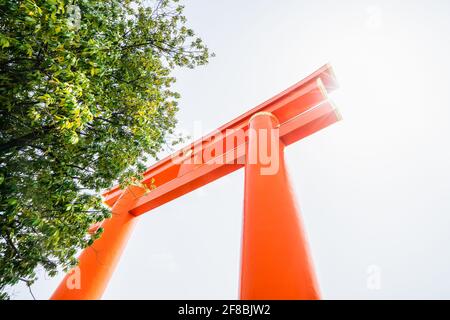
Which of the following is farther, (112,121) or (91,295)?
(91,295)

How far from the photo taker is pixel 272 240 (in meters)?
2.49

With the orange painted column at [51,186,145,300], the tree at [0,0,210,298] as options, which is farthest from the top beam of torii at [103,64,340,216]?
the tree at [0,0,210,298]

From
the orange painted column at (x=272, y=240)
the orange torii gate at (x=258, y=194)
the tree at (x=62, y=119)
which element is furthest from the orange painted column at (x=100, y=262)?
the orange painted column at (x=272, y=240)

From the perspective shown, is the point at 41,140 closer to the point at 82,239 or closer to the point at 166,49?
the point at 82,239

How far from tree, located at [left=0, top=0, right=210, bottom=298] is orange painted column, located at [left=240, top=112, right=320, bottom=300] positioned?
162cm

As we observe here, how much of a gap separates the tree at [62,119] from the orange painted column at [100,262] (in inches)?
55.5

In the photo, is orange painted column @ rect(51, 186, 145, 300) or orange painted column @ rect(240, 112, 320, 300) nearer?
orange painted column @ rect(240, 112, 320, 300)

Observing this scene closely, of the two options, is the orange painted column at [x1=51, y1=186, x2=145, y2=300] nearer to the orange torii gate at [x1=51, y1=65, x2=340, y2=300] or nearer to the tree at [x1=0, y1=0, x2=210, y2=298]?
the orange torii gate at [x1=51, y1=65, x2=340, y2=300]

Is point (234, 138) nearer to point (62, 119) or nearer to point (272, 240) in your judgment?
point (272, 240)

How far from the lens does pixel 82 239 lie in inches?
101

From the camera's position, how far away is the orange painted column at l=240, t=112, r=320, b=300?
2.09 meters

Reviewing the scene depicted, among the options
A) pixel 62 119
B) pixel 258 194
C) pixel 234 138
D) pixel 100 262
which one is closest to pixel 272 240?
pixel 258 194
